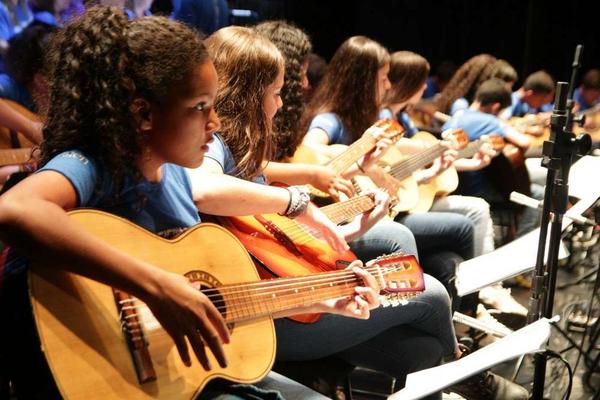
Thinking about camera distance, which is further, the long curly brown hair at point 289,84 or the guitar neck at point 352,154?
the guitar neck at point 352,154

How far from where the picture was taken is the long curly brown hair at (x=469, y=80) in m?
4.73

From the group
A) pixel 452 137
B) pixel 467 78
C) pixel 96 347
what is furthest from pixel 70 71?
pixel 467 78

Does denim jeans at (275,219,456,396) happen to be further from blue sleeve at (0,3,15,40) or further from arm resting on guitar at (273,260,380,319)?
blue sleeve at (0,3,15,40)

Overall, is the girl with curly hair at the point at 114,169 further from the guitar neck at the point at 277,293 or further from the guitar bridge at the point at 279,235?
the guitar bridge at the point at 279,235

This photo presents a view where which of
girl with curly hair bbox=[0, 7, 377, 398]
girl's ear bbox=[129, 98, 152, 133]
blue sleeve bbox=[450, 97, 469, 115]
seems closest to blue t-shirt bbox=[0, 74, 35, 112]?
girl with curly hair bbox=[0, 7, 377, 398]

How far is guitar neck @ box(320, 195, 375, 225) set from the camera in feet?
7.50

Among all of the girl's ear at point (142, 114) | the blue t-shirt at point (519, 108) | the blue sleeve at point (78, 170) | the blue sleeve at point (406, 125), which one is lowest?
the blue t-shirt at point (519, 108)

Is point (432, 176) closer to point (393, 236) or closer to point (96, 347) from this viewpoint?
point (393, 236)

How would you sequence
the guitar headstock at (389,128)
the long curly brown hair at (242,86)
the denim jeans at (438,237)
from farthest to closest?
the denim jeans at (438,237)
the guitar headstock at (389,128)
the long curly brown hair at (242,86)

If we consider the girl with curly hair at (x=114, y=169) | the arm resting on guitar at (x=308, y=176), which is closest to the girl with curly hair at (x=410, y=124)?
the arm resting on guitar at (x=308, y=176)

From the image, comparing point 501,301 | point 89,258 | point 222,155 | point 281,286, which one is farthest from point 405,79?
point 89,258

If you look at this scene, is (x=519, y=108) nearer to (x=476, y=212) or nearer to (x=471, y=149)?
(x=471, y=149)

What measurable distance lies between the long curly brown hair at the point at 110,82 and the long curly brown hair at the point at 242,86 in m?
0.58

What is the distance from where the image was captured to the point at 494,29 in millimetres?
7219
